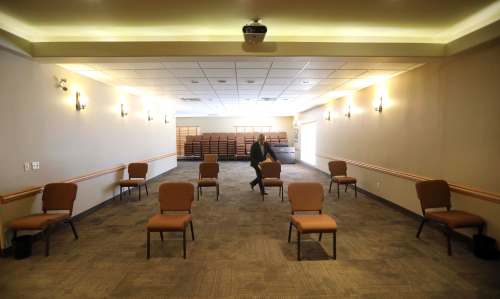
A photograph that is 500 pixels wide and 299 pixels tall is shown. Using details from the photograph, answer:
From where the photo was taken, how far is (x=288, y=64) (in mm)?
4559

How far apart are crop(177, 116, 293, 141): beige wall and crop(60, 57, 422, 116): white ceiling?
31.5ft

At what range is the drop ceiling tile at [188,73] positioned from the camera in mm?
5020

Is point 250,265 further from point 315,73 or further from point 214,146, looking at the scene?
point 214,146

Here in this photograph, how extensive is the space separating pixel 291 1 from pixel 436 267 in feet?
12.3

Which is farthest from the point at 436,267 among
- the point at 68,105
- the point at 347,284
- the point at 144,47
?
the point at 68,105

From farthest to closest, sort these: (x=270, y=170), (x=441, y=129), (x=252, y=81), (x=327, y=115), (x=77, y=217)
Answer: (x=327, y=115) → (x=270, y=170) → (x=252, y=81) → (x=77, y=217) → (x=441, y=129)

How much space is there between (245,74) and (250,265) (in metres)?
3.87

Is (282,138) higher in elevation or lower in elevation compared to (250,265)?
higher

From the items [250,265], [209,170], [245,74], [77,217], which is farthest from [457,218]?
[77,217]

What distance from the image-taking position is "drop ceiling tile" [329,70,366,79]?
515 centimetres

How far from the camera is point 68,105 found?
4789 millimetres

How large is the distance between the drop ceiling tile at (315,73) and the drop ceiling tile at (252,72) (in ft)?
2.72

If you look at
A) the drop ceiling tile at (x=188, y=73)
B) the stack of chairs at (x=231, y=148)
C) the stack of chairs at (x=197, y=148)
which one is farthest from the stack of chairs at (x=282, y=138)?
the drop ceiling tile at (x=188, y=73)

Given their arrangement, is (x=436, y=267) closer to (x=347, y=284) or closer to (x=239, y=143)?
(x=347, y=284)
